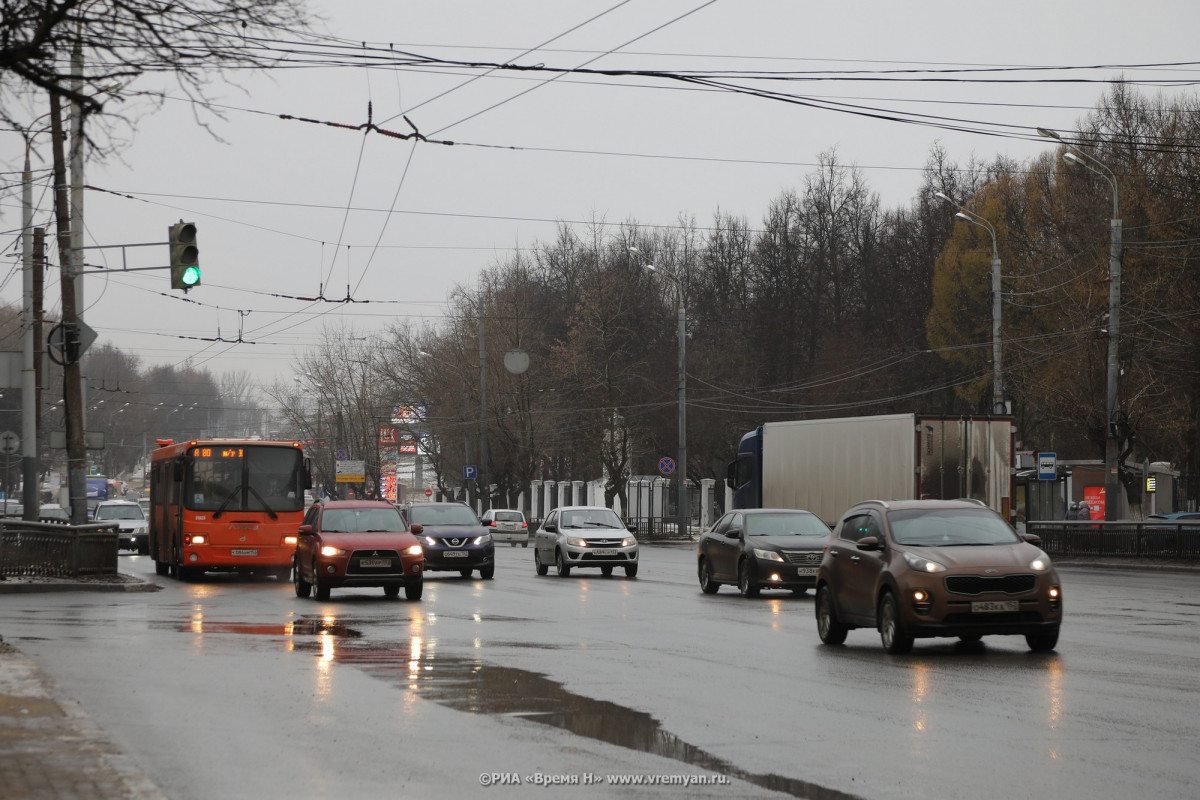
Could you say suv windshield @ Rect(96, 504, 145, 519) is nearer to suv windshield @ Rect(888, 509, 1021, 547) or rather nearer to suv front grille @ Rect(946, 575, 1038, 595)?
suv windshield @ Rect(888, 509, 1021, 547)

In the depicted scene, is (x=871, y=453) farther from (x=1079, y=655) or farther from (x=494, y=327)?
(x=494, y=327)

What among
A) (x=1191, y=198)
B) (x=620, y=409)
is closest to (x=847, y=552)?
(x=1191, y=198)

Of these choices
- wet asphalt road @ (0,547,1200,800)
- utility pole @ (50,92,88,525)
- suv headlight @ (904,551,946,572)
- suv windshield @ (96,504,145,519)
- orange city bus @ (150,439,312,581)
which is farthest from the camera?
suv windshield @ (96,504,145,519)

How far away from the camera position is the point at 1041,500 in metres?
49.6

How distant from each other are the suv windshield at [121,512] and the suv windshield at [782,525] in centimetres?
2964

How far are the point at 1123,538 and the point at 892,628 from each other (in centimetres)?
2653

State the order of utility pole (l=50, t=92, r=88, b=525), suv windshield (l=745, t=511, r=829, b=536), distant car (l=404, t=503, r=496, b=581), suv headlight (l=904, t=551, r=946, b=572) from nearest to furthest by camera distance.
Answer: suv headlight (l=904, t=551, r=946, b=572)
suv windshield (l=745, t=511, r=829, b=536)
utility pole (l=50, t=92, r=88, b=525)
distant car (l=404, t=503, r=496, b=581)

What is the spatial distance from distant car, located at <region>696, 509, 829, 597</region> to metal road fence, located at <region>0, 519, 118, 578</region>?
10269mm

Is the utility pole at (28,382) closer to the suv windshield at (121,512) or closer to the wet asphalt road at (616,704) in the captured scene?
the wet asphalt road at (616,704)

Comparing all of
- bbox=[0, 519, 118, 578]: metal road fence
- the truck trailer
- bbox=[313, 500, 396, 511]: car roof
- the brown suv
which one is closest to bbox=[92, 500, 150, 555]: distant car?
the truck trailer

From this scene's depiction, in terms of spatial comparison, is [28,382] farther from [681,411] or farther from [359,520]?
[681,411]

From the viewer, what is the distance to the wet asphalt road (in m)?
8.45

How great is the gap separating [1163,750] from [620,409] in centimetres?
6464

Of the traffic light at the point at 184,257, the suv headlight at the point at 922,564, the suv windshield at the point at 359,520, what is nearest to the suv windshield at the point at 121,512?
the suv windshield at the point at 359,520
